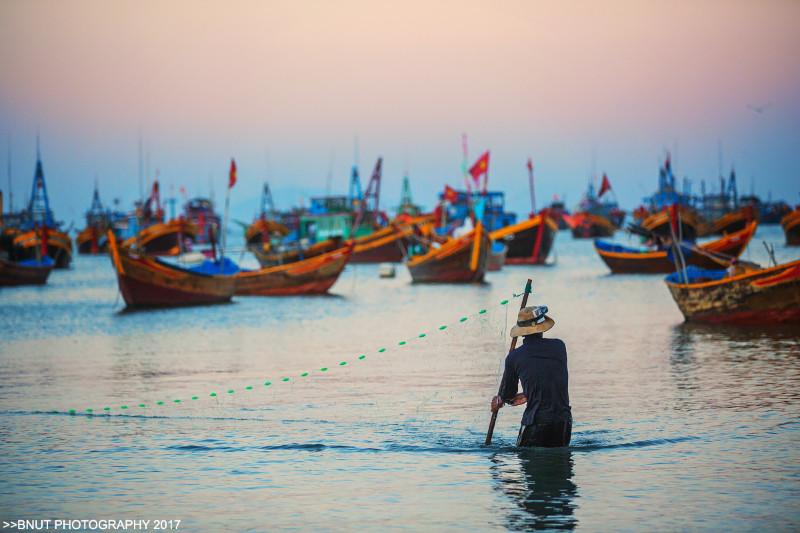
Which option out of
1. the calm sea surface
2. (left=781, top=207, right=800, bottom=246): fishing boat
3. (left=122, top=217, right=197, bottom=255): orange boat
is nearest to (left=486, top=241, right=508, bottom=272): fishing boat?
(left=122, top=217, right=197, bottom=255): orange boat

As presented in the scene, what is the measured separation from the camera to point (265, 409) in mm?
14641

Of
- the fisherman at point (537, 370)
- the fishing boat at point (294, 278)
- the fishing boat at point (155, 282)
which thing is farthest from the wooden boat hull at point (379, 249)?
the fisherman at point (537, 370)

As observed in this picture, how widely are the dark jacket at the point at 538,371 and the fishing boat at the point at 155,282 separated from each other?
27.9 meters

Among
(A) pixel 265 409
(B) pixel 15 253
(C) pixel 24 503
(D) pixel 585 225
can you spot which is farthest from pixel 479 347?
(D) pixel 585 225

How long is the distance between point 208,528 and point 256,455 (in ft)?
8.98

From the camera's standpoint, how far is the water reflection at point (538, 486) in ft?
28.8

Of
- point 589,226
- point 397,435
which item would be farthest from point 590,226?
point 397,435

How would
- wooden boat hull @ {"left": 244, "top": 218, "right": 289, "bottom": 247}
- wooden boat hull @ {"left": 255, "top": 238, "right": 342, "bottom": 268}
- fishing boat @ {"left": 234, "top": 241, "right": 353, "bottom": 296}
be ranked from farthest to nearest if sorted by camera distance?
wooden boat hull @ {"left": 244, "top": 218, "right": 289, "bottom": 247} < wooden boat hull @ {"left": 255, "top": 238, "right": 342, "bottom": 268} < fishing boat @ {"left": 234, "top": 241, "right": 353, "bottom": 296}

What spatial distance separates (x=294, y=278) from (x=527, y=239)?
31.6 m

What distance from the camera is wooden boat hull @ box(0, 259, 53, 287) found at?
2207 inches

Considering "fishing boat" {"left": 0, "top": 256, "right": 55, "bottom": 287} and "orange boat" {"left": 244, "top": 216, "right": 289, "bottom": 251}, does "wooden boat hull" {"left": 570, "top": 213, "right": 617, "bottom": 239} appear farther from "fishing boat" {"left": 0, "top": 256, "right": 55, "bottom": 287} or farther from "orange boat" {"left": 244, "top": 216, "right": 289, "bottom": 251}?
"fishing boat" {"left": 0, "top": 256, "right": 55, "bottom": 287}

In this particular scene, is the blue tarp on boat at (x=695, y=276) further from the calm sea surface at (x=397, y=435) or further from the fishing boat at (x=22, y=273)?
the fishing boat at (x=22, y=273)

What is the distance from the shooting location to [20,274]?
56812 mm

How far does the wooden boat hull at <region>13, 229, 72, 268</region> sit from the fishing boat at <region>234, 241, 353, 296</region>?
35126 millimetres
